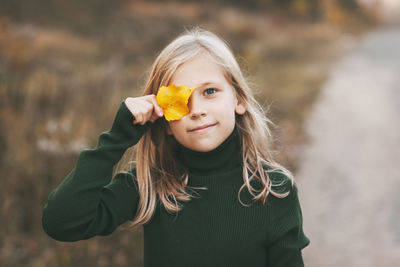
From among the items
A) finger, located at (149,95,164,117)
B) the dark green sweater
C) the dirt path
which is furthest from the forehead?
the dirt path

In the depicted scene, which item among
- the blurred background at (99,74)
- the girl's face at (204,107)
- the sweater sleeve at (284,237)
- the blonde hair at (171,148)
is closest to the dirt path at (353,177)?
the blurred background at (99,74)

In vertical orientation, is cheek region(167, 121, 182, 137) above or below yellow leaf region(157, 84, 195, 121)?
below

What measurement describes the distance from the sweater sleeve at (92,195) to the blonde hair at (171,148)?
0.14 m

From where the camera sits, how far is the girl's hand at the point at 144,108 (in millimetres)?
1669

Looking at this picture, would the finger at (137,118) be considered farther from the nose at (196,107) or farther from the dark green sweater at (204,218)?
the nose at (196,107)

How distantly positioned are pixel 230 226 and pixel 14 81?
160 inches

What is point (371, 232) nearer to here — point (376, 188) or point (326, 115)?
point (376, 188)

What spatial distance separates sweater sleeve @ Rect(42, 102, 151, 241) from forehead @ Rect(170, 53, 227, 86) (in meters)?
0.25

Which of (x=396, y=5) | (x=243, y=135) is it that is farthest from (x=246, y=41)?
(x=396, y=5)

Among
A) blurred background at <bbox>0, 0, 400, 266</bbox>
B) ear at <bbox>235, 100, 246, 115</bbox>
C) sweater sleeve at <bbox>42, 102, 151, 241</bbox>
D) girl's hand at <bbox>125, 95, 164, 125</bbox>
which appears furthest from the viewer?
blurred background at <bbox>0, 0, 400, 266</bbox>

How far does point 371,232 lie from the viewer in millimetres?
3625

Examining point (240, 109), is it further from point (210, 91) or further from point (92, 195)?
point (92, 195)

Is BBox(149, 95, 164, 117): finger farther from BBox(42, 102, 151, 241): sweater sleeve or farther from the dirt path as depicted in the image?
the dirt path

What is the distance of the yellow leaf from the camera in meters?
1.61
